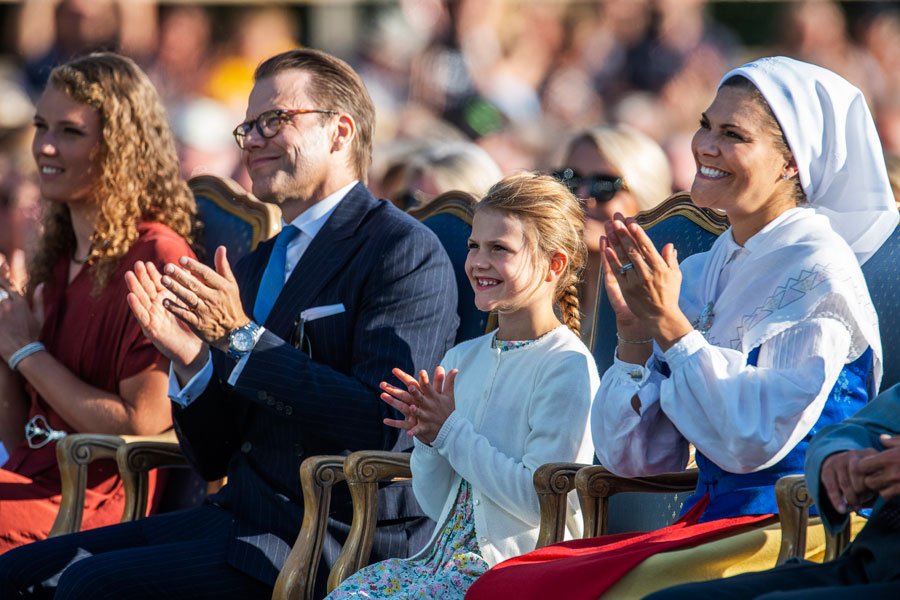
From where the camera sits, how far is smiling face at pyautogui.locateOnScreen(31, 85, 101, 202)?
13.3 feet

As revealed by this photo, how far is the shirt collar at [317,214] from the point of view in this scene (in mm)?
3447

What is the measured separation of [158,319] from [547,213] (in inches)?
38.8

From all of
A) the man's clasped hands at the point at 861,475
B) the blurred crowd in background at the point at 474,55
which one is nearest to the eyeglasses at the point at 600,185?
the man's clasped hands at the point at 861,475

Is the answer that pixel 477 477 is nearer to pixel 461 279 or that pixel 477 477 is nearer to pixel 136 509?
pixel 461 279

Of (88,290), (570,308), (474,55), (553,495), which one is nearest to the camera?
(553,495)

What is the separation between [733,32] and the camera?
369 inches

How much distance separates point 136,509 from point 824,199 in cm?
216

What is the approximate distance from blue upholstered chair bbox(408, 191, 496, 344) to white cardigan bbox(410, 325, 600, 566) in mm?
374

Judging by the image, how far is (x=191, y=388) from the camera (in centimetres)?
326

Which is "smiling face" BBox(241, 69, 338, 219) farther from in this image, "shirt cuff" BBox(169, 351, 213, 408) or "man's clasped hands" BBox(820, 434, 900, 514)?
"man's clasped hands" BBox(820, 434, 900, 514)

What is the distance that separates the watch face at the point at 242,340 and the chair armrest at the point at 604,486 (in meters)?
0.86

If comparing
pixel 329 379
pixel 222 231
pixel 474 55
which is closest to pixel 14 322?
pixel 222 231

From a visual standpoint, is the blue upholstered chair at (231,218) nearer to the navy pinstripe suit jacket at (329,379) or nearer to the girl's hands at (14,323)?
the girl's hands at (14,323)

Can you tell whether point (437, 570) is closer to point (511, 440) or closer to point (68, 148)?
point (511, 440)
